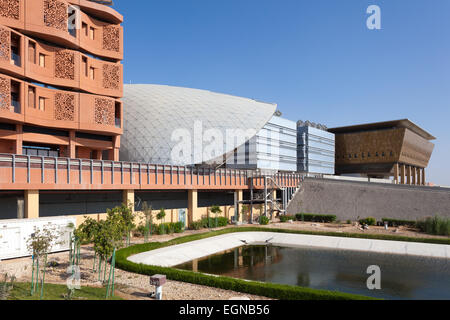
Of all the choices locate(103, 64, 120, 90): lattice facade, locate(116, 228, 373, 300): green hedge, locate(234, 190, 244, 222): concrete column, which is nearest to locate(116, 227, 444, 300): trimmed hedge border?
locate(116, 228, 373, 300): green hedge

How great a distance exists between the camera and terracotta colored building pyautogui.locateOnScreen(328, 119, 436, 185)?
327 ft

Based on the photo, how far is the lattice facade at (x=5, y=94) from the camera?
35.6 m

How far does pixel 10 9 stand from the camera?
3738cm

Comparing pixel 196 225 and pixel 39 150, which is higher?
pixel 39 150

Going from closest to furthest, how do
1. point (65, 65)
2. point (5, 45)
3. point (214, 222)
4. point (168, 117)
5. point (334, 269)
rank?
point (334, 269) → point (5, 45) → point (65, 65) → point (214, 222) → point (168, 117)

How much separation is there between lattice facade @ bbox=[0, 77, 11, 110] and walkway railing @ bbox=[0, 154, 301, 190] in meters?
8.35

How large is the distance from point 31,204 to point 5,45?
1753cm

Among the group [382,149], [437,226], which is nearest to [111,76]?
[437,226]

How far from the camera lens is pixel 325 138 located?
105 meters

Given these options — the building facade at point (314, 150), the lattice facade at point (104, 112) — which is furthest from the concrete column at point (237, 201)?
the building facade at point (314, 150)

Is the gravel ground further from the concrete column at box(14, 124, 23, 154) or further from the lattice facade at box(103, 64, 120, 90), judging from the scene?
the lattice facade at box(103, 64, 120, 90)

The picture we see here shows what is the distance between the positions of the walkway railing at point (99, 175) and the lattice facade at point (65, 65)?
13.8m

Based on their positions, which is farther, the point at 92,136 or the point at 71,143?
the point at 92,136

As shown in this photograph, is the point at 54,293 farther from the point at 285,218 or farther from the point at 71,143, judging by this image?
the point at 285,218
